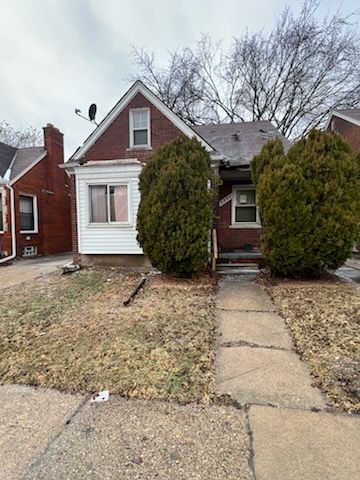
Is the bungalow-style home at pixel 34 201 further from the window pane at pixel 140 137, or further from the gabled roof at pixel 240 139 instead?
the gabled roof at pixel 240 139

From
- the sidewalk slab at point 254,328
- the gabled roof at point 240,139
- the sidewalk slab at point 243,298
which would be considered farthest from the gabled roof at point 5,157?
the sidewalk slab at point 254,328

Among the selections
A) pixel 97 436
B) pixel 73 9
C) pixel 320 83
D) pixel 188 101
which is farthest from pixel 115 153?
pixel 320 83

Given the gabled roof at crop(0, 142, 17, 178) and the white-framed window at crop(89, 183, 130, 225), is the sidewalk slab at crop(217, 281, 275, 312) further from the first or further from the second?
the gabled roof at crop(0, 142, 17, 178)

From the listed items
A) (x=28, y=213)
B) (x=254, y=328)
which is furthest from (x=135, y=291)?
(x=28, y=213)

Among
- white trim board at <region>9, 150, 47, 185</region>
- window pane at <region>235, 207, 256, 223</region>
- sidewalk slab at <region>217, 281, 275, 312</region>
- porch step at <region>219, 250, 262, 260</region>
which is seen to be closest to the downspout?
white trim board at <region>9, 150, 47, 185</region>

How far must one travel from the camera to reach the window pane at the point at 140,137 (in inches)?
376

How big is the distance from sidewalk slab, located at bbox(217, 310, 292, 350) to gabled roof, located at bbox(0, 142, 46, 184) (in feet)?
39.1

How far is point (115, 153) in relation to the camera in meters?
9.57

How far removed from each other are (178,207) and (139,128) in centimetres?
414

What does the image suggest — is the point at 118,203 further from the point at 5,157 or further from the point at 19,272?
the point at 5,157

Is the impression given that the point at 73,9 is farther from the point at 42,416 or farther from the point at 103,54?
the point at 42,416

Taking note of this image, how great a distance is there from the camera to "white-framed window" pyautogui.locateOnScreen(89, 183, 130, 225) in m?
9.10

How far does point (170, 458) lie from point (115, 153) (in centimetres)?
890

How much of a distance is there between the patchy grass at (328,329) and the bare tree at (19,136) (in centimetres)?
3048
